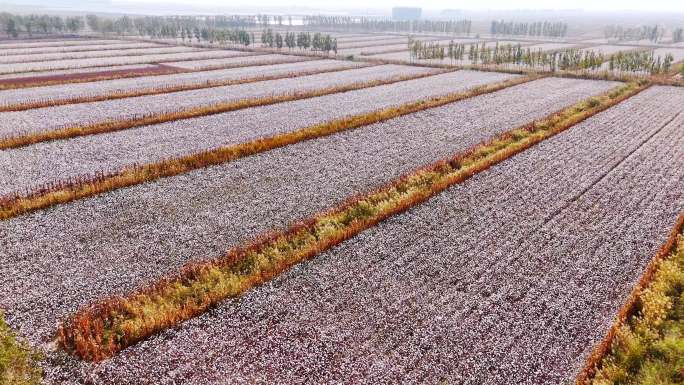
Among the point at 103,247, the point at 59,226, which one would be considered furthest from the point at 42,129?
the point at 103,247

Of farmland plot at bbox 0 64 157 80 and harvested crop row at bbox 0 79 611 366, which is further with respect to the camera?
farmland plot at bbox 0 64 157 80

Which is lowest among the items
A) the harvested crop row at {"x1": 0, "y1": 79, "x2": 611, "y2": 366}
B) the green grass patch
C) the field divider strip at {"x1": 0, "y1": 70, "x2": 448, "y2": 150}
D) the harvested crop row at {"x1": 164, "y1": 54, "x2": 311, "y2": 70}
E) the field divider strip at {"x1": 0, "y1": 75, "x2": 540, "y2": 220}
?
the green grass patch

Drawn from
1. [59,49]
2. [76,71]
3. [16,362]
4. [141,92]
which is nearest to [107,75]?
[76,71]

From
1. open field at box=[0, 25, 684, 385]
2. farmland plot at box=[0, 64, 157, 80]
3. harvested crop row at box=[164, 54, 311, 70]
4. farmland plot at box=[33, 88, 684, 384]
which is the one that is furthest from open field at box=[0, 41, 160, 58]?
farmland plot at box=[33, 88, 684, 384]

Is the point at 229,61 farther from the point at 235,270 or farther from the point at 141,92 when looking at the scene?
the point at 235,270

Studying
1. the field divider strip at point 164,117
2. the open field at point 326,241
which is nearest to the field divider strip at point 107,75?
the open field at point 326,241

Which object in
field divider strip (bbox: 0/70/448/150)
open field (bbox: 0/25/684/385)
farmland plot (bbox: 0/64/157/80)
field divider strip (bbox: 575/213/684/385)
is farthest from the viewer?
farmland plot (bbox: 0/64/157/80)

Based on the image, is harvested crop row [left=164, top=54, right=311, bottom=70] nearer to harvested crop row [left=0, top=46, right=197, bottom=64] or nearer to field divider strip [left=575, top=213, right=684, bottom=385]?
harvested crop row [left=0, top=46, right=197, bottom=64]

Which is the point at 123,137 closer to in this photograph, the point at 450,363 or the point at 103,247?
the point at 103,247
